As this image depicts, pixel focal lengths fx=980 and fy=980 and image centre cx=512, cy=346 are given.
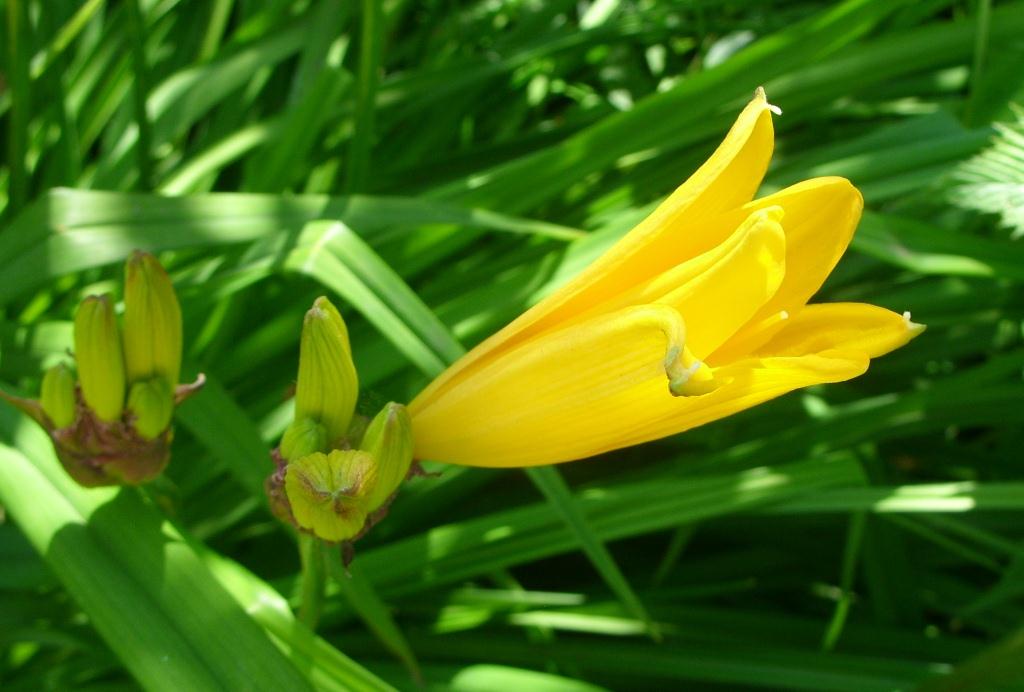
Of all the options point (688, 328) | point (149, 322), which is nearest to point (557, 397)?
point (688, 328)

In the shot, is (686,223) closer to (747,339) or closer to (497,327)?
(747,339)

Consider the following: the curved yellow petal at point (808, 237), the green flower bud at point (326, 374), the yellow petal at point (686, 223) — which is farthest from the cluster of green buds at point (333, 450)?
the curved yellow petal at point (808, 237)

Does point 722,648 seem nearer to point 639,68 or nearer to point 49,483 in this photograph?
point 49,483

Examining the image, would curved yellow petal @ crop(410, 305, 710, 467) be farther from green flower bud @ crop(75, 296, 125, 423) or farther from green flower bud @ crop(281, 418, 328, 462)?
green flower bud @ crop(75, 296, 125, 423)

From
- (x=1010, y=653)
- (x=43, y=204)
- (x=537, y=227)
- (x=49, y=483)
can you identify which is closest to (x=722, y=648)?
(x=537, y=227)

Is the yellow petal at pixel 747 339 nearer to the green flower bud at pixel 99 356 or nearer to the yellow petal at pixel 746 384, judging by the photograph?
the yellow petal at pixel 746 384

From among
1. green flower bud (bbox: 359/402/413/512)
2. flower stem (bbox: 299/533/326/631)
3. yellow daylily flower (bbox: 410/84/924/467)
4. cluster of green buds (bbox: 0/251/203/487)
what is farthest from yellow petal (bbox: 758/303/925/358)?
cluster of green buds (bbox: 0/251/203/487)
